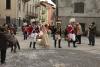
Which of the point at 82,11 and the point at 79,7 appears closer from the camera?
the point at 82,11

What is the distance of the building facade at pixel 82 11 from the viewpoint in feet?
139

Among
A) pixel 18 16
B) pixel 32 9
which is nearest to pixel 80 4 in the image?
pixel 18 16

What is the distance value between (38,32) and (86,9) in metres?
20.2

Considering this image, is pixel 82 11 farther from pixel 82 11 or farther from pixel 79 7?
pixel 79 7

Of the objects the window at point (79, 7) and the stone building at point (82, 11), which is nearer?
the stone building at point (82, 11)

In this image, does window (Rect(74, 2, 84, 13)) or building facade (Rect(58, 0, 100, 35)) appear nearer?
building facade (Rect(58, 0, 100, 35))

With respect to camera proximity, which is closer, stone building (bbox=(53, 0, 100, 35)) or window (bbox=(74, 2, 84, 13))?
A: stone building (bbox=(53, 0, 100, 35))

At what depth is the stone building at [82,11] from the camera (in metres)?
42.4

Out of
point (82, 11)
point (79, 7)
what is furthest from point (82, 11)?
point (79, 7)

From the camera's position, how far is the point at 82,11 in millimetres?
42750

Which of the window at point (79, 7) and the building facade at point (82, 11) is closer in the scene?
the building facade at point (82, 11)

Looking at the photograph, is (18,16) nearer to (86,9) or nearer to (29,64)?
(86,9)

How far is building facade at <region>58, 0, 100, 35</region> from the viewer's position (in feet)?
139

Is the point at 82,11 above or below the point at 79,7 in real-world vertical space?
below
